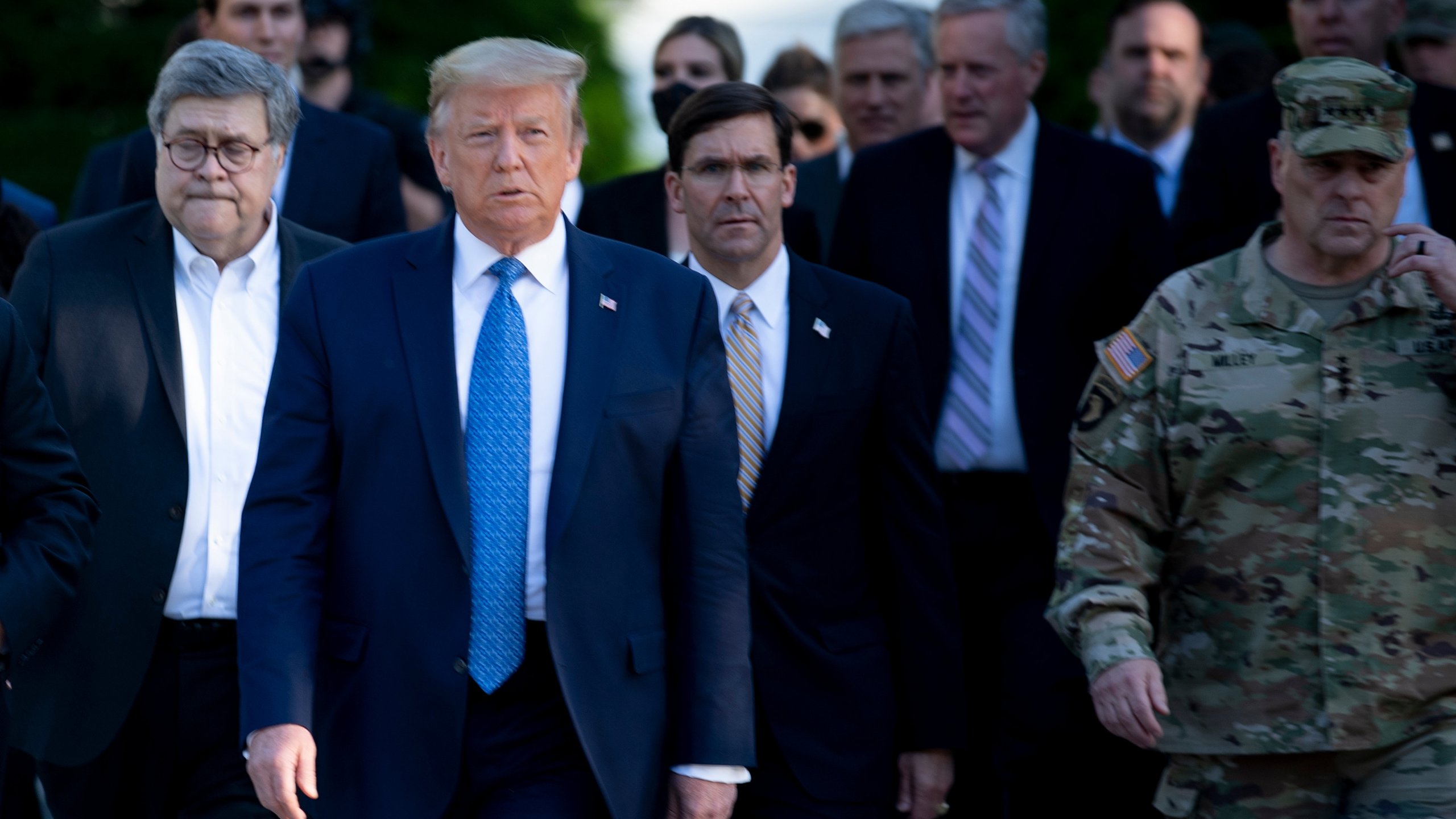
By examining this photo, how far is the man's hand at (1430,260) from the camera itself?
435cm

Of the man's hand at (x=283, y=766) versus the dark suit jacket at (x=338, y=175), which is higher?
the dark suit jacket at (x=338, y=175)

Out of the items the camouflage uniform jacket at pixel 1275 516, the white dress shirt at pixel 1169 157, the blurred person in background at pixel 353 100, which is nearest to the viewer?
the camouflage uniform jacket at pixel 1275 516

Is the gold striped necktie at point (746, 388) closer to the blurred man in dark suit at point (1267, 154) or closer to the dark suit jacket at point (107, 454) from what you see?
the dark suit jacket at point (107, 454)

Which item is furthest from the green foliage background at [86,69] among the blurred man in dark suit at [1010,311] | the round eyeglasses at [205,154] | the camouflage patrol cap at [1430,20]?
the round eyeglasses at [205,154]

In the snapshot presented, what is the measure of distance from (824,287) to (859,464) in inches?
19.7

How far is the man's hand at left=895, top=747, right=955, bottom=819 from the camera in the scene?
17.2ft

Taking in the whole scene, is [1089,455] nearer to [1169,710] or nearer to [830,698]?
[1169,710]

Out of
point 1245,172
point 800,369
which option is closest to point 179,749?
point 800,369

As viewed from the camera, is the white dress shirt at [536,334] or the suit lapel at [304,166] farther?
the suit lapel at [304,166]

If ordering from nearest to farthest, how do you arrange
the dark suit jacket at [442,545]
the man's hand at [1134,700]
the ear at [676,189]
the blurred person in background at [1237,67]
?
the dark suit jacket at [442,545]
the man's hand at [1134,700]
the ear at [676,189]
the blurred person in background at [1237,67]

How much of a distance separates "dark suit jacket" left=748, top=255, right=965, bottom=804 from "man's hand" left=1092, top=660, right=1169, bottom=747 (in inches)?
35.0

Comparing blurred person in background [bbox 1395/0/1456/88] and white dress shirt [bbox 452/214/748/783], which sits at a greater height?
blurred person in background [bbox 1395/0/1456/88]

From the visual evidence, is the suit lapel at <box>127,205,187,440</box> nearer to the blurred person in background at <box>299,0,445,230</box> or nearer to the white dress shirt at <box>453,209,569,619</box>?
the white dress shirt at <box>453,209,569,619</box>

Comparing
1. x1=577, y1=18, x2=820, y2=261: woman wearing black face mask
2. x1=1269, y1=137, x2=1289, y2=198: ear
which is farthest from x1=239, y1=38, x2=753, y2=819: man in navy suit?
x1=577, y1=18, x2=820, y2=261: woman wearing black face mask
